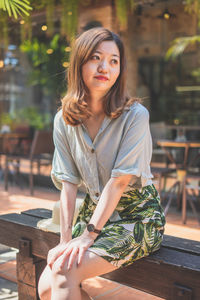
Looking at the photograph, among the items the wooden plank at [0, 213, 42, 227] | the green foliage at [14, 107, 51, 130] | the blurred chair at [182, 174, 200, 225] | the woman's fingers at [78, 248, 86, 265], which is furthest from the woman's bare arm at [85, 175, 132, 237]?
the green foliage at [14, 107, 51, 130]

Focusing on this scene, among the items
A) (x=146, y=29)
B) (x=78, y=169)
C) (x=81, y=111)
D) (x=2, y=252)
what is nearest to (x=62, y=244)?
(x=78, y=169)

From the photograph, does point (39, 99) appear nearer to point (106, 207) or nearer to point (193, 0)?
point (193, 0)

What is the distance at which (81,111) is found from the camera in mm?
1617

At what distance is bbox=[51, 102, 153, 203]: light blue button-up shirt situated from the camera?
1.52 metres

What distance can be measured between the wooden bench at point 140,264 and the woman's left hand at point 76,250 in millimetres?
256

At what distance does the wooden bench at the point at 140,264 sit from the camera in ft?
4.72

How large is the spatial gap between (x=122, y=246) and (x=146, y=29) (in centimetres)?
875

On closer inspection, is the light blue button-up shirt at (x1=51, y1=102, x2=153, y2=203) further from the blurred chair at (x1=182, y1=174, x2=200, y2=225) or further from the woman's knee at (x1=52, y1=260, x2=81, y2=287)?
the blurred chair at (x1=182, y1=174, x2=200, y2=225)

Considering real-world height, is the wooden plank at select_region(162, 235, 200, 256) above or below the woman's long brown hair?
below

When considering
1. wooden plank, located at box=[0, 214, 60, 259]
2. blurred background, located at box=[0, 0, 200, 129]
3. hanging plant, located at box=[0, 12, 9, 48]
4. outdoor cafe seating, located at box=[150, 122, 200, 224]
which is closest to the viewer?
wooden plank, located at box=[0, 214, 60, 259]

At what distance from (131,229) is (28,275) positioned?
794 mm

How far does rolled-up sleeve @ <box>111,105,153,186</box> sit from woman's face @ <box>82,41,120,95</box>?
180 mm

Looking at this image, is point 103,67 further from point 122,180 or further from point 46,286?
point 46,286

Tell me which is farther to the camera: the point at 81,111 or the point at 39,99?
the point at 39,99
